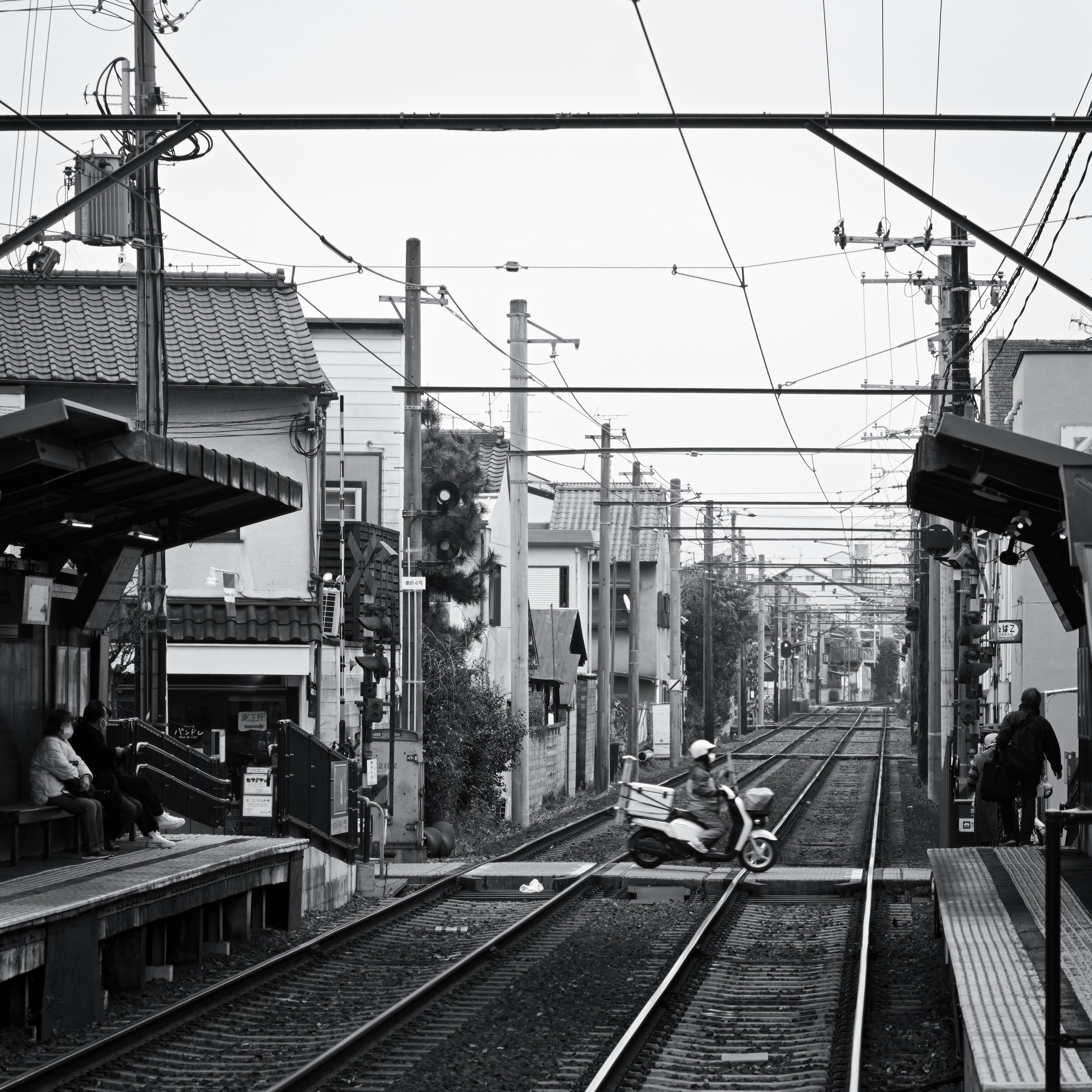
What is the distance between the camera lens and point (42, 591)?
13.5m

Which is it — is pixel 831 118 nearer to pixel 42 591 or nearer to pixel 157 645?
pixel 42 591

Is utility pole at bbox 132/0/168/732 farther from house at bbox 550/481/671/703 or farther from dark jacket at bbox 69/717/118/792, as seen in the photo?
house at bbox 550/481/671/703

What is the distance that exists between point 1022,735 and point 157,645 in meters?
8.55

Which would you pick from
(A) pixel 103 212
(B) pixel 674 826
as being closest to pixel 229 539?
(A) pixel 103 212

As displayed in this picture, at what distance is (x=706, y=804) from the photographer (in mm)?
16359

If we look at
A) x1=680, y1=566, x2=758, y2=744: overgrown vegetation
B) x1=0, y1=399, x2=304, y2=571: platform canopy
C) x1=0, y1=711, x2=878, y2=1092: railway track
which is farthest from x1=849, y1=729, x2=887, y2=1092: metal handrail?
x1=680, y1=566, x2=758, y2=744: overgrown vegetation

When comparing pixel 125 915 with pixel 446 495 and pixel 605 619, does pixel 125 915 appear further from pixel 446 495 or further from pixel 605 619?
pixel 605 619

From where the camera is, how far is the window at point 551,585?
56.3 meters

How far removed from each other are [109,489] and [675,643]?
118ft

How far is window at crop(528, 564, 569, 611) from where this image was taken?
5631cm

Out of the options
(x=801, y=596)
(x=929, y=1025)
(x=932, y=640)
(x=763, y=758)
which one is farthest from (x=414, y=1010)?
(x=801, y=596)

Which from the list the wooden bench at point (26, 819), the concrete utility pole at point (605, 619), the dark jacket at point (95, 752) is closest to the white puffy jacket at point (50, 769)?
the wooden bench at point (26, 819)

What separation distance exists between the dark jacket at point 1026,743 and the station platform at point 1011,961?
238 centimetres

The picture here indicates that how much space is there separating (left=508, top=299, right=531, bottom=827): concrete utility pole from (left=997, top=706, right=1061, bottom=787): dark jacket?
11199mm
